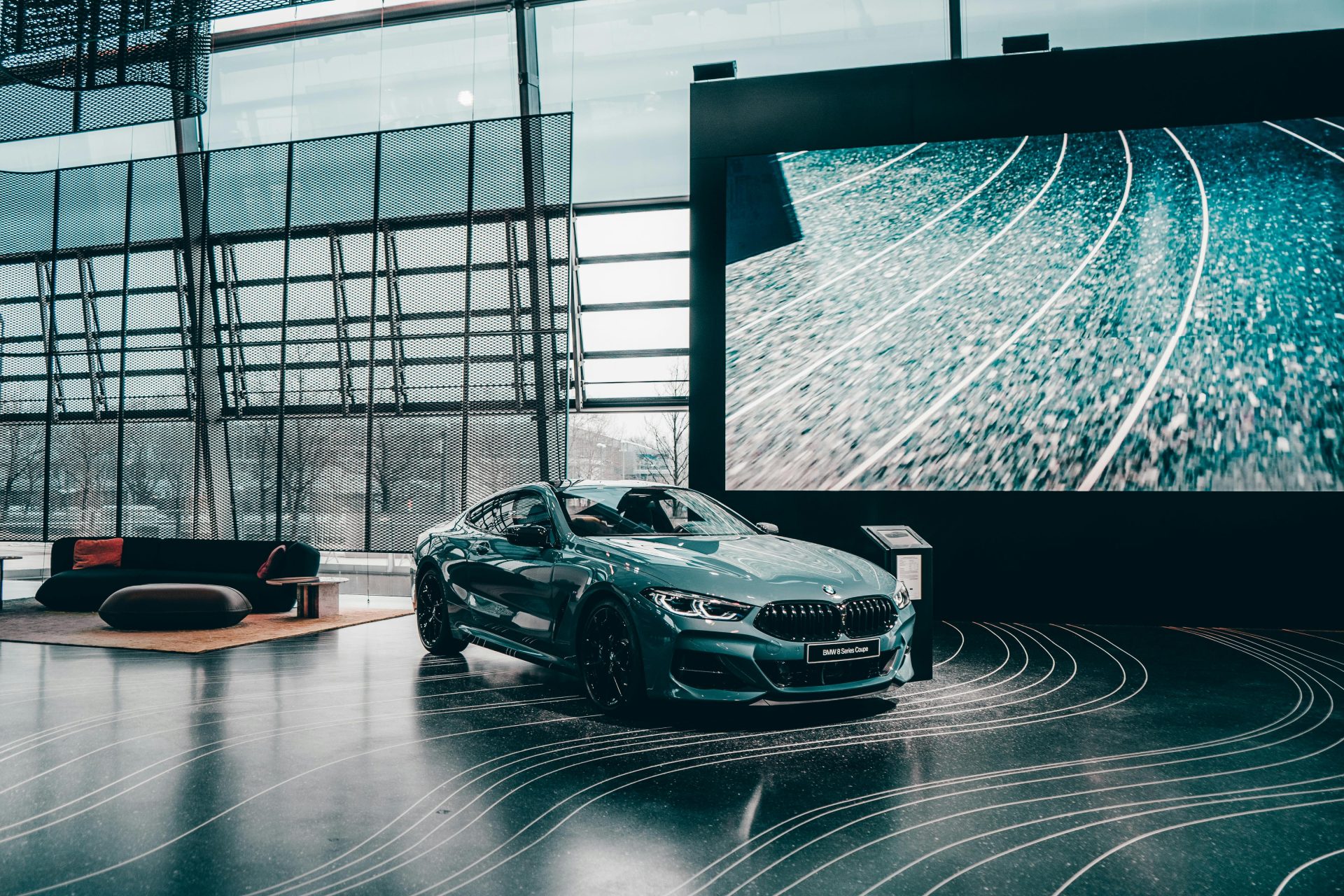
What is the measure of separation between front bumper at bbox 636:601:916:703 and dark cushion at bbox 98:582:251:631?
16.1 ft

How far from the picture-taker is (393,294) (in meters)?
9.88

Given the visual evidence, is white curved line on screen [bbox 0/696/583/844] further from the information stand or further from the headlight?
the information stand

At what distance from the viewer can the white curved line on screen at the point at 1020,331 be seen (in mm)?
8211

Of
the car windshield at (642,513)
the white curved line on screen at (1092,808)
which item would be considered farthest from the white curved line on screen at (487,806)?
the car windshield at (642,513)

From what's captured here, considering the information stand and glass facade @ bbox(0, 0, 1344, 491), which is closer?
the information stand

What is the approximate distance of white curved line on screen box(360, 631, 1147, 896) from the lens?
9.12 feet

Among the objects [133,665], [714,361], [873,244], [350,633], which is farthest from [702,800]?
[873,244]

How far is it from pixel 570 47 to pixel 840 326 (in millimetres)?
4358

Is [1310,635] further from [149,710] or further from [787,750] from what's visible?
[149,710]

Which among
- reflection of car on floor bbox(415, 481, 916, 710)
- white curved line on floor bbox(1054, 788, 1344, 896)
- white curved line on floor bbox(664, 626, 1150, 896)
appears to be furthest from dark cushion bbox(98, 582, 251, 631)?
white curved line on floor bbox(1054, 788, 1344, 896)

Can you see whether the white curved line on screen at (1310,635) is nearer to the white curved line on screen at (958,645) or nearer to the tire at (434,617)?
the white curved line on screen at (958,645)

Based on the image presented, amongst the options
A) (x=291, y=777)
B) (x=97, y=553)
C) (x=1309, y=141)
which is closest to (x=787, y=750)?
(x=291, y=777)

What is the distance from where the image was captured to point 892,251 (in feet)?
28.4

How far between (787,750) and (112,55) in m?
6.00
